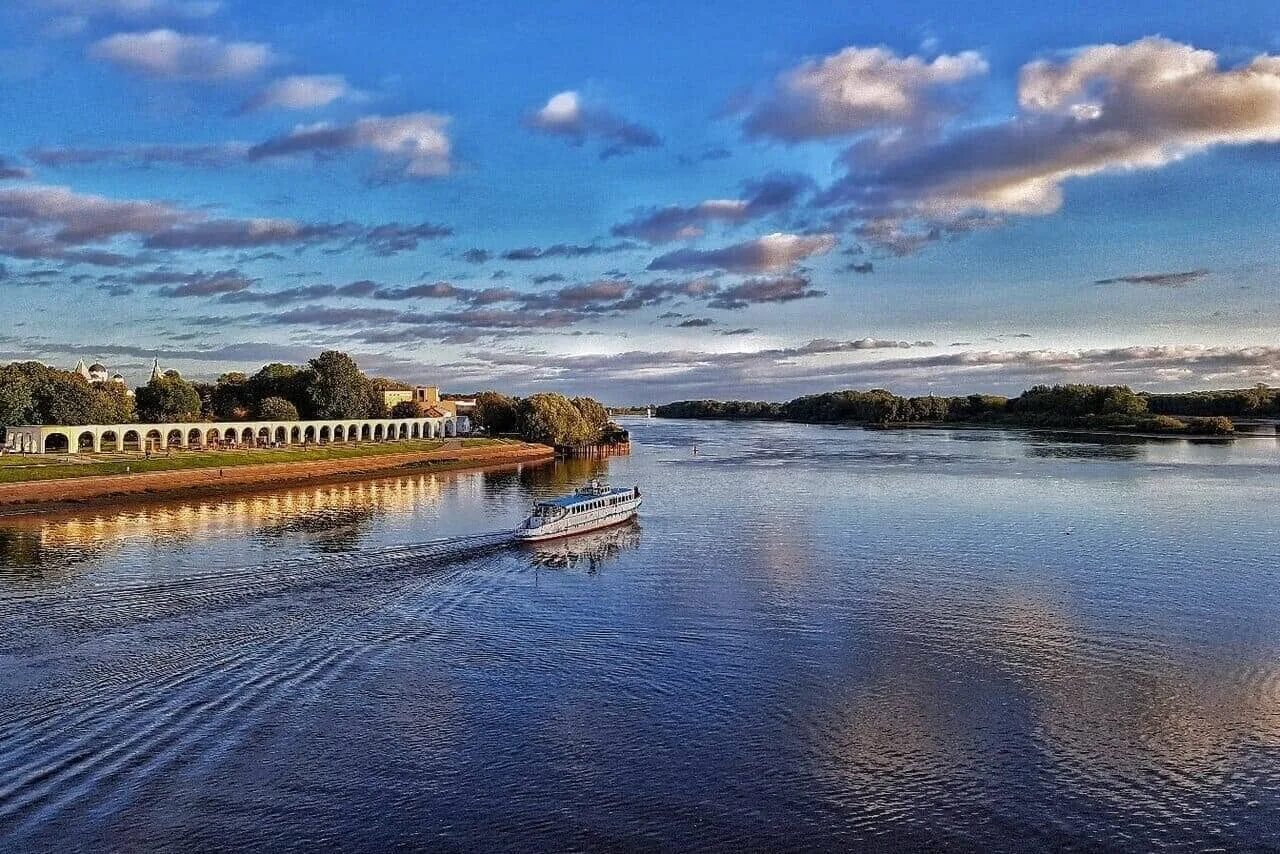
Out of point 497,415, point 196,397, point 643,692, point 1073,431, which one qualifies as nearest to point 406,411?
point 497,415

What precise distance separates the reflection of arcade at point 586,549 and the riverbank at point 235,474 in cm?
3093

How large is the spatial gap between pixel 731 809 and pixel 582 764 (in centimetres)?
292

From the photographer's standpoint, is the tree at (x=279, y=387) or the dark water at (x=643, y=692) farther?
the tree at (x=279, y=387)

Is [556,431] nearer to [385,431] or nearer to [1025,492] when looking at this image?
[385,431]

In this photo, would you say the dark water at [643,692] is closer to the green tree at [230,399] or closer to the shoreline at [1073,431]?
the green tree at [230,399]

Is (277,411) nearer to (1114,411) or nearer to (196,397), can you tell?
(196,397)

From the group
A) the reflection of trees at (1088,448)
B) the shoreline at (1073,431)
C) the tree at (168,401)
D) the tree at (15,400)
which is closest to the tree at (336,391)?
the tree at (168,401)

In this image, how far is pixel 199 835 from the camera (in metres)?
13.4

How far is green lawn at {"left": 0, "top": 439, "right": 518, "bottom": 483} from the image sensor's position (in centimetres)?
5512

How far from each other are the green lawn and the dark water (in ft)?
54.5

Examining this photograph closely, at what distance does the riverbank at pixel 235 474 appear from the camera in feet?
172

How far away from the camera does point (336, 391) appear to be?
346 ft

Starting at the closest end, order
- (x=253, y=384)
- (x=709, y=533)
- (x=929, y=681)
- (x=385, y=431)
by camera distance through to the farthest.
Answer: (x=929, y=681)
(x=709, y=533)
(x=385, y=431)
(x=253, y=384)

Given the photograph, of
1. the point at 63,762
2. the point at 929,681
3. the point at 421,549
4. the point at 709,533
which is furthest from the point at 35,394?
the point at 929,681
